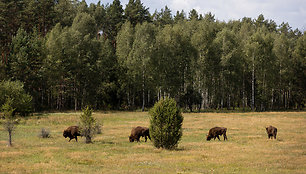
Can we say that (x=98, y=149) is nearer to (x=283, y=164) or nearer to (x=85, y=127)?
(x=85, y=127)

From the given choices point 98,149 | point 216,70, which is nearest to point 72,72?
point 216,70

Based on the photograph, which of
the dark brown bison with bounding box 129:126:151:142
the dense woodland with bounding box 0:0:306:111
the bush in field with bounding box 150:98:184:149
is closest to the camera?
the bush in field with bounding box 150:98:184:149

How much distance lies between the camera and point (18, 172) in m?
15.5

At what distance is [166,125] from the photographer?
24.9 m

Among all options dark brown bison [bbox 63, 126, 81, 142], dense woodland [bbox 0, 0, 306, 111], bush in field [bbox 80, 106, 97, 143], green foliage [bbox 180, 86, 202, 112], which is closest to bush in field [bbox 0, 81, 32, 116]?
dense woodland [bbox 0, 0, 306, 111]

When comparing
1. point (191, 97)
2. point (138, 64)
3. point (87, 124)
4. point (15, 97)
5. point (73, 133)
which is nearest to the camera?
point (87, 124)

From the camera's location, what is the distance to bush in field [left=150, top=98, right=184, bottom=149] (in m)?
24.9

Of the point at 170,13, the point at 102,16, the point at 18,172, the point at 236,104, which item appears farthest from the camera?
the point at 170,13

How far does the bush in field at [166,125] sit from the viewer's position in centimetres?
2486

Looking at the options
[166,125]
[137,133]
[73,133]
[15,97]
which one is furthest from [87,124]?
[15,97]

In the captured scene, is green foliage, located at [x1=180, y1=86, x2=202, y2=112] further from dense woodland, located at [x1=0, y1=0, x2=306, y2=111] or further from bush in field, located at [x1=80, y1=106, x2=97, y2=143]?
bush in field, located at [x1=80, y1=106, x2=97, y2=143]

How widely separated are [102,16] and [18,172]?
10406cm

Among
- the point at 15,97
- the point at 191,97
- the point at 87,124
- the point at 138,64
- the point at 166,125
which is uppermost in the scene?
the point at 138,64

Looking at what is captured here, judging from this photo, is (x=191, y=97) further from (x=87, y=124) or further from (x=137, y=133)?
(x=87, y=124)
